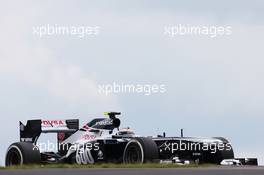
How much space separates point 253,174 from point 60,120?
16.7 metres

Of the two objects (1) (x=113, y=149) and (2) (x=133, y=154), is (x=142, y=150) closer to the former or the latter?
(2) (x=133, y=154)

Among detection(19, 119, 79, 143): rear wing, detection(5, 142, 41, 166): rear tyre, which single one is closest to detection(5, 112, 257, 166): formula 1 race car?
detection(5, 142, 41, 166): rear tyre

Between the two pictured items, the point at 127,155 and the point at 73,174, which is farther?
the point at 127,155

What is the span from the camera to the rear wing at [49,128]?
32.2 metres

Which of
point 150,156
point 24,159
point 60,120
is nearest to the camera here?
point 150,156

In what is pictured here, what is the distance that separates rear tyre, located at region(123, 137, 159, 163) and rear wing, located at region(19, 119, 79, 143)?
15.8ft

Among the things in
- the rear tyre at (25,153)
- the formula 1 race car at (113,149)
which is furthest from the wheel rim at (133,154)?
the rear tyre at (25,153)

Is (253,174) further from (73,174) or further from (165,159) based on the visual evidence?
(165,159)

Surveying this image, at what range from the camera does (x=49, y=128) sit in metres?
32.2

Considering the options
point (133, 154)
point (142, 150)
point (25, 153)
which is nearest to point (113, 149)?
point (133, 154)

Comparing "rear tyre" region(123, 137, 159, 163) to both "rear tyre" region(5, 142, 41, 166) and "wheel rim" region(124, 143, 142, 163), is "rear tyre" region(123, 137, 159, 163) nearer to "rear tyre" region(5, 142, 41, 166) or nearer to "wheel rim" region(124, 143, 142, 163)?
"wheel rim" region(124, 143, 142, 163)

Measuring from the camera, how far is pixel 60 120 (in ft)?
106

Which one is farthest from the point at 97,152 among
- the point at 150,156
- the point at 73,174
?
the point at 73,174

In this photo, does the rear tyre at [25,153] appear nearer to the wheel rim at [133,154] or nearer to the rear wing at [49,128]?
the rear wing at [49,128]
